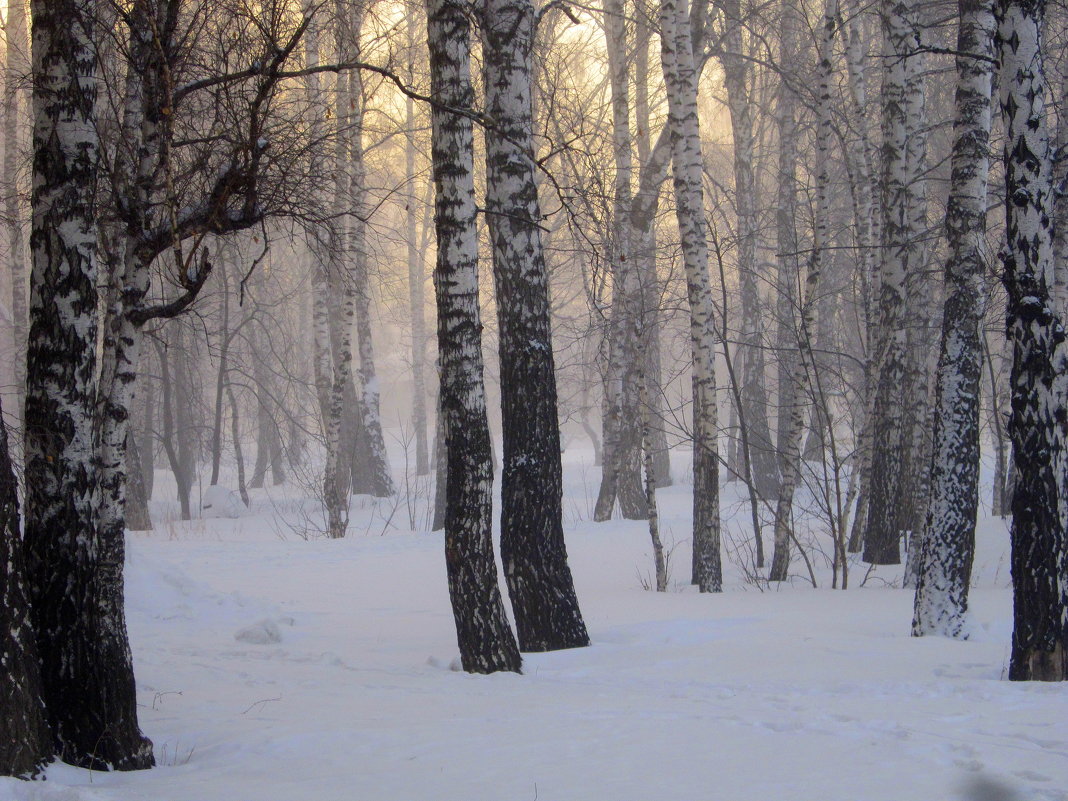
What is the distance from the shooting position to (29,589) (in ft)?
12.7

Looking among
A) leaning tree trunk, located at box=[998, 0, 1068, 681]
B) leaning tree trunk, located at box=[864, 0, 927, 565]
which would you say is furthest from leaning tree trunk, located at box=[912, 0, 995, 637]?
leaning tree trunk, located at box=[864, 0, 927, 565]

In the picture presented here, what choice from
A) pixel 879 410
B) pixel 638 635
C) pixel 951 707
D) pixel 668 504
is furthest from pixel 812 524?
pixel 951 707

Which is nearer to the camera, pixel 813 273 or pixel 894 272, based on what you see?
pixel 813 273

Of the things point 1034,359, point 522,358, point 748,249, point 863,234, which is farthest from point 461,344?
point 748,249

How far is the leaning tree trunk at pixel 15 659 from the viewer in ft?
11.5

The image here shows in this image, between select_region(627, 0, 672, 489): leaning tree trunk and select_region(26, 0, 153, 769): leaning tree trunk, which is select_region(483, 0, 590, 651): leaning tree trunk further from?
select_region(627, 0, 672, 489): leaning tree trunk

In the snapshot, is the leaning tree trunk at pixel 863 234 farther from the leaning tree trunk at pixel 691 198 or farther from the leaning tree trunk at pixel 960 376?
the leaning tree trunk at pixel 960 376

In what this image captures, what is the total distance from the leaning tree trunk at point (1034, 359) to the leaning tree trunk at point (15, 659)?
4.93 m

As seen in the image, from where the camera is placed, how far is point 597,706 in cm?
504

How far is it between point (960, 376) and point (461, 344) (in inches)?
137

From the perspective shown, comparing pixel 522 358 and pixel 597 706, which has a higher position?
pixel 522 358

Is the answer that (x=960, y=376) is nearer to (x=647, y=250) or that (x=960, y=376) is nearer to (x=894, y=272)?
(x=894, y=272)

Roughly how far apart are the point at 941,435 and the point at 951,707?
2.31 metres

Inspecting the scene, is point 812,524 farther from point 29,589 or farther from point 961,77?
point 29,589
